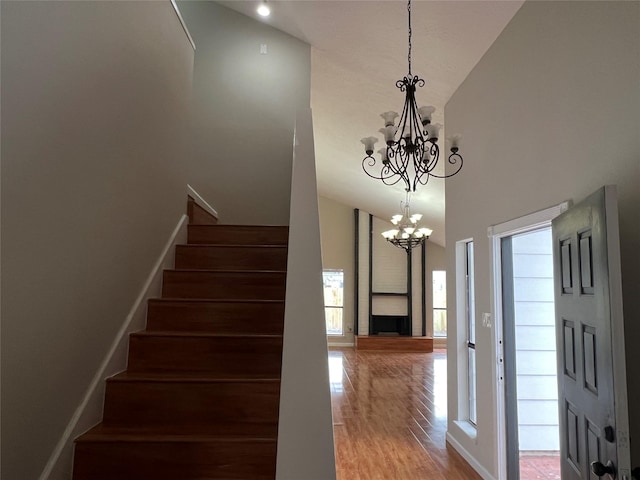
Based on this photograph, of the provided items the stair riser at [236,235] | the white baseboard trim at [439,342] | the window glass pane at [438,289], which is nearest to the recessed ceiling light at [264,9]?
the stair riser at [236,235]

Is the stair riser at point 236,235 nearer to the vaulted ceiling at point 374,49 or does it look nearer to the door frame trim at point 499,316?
the door frame trim at point 499,316

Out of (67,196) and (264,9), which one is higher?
(264,9)

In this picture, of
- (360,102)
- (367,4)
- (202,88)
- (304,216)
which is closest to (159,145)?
(304,216)

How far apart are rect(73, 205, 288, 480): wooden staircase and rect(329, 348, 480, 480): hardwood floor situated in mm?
1861

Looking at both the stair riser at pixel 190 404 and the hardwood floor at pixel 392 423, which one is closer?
the stair riser at pixel 190 404

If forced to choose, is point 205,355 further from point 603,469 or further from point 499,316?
point 499,316

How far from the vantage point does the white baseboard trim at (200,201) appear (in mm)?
3964

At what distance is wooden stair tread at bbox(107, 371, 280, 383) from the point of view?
2.01m

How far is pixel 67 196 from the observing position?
5.56ft

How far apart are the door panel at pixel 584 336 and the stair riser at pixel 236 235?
1841mm

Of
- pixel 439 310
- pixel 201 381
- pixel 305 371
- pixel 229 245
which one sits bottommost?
pixel 201 381

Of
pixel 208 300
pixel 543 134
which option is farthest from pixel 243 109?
pixel 543 134

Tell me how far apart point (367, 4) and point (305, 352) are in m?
3.33

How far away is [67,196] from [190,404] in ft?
3.38
